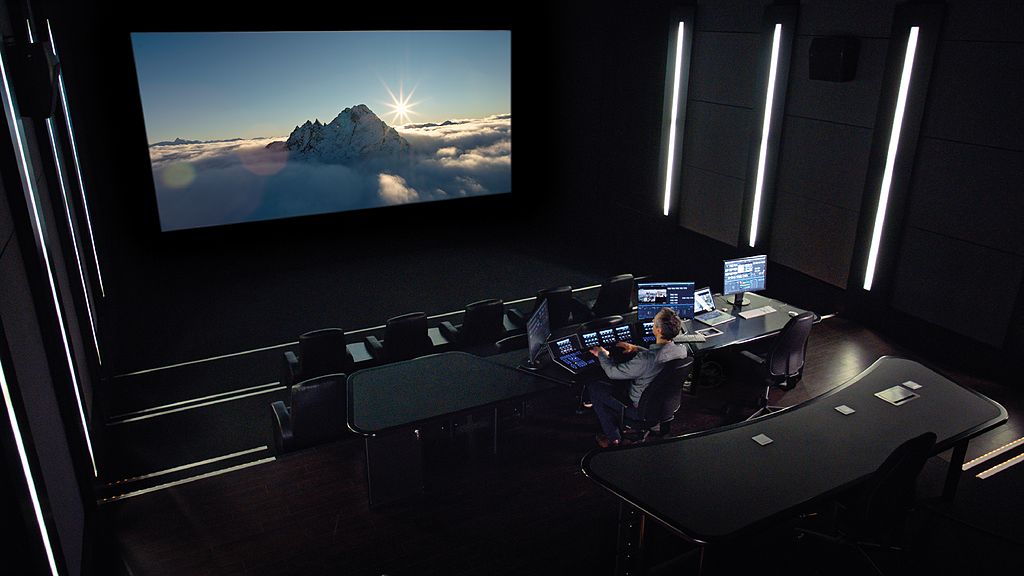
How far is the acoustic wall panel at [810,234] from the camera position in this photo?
7.01 metres

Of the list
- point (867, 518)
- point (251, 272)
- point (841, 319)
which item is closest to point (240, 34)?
point (251, 272)

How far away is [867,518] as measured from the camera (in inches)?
137

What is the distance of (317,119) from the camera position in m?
8.95

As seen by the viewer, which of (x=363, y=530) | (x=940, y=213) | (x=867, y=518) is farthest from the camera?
(x=940, y=213)

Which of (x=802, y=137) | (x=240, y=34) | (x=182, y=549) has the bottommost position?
(x=182, y=549)

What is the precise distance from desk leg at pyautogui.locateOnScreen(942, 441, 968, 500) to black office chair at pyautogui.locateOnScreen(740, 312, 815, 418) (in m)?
1.20

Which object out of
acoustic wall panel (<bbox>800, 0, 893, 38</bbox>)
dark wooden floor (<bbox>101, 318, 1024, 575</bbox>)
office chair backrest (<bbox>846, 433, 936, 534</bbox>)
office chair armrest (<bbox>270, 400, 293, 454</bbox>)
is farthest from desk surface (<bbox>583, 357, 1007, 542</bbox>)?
acoustic wall panel (<bbox>800, 0, 893, 38</bbox>)

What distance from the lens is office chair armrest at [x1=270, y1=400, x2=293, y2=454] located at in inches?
183

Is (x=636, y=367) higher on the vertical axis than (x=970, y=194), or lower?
lower

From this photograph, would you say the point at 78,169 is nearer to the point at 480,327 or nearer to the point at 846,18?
the point at 480,327

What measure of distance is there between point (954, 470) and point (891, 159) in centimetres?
321

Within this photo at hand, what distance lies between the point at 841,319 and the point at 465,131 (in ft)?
18.1

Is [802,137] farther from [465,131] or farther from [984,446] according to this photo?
[465,131]

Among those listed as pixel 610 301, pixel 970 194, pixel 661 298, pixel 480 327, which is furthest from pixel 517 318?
pixel 970 194
